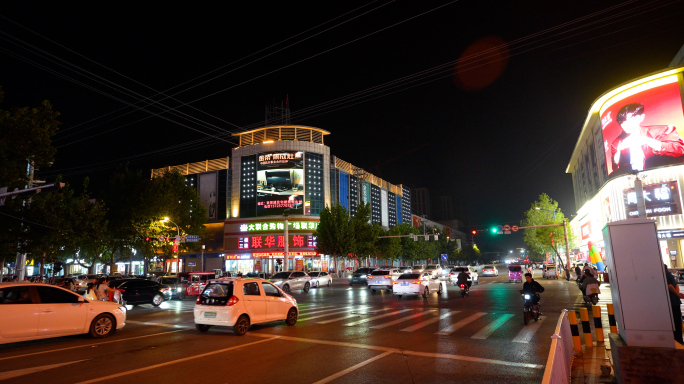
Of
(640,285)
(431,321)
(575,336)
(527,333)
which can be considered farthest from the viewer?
(431,321)

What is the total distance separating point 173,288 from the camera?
25.9 m

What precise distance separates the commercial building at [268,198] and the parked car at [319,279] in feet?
108

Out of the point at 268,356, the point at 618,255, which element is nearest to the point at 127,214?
the point at 268,356

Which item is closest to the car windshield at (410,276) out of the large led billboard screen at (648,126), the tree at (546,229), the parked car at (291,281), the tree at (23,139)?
the parked car at (291,281)

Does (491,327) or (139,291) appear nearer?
(491,327)

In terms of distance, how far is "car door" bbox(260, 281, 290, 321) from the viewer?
12.3 metres

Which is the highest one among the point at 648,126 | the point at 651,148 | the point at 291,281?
the point at 648,126

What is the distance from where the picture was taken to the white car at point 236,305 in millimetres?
11203

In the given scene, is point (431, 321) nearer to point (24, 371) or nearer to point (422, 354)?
point (422, 354)

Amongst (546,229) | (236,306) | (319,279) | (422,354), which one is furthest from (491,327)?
(546,229)

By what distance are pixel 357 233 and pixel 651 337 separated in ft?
175

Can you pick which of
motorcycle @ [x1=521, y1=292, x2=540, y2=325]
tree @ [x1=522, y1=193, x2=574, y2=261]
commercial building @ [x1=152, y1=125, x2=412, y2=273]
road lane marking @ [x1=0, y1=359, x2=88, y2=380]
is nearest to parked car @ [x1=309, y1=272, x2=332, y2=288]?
motorcycle @ [x1=521, y1=292, x2=540, y2=325]

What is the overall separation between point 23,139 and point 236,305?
16479 mm

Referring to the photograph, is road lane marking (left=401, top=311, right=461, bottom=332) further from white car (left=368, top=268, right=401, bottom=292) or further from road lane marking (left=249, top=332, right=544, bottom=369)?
white car (left=368, top=268, right=401, bottom=292)
